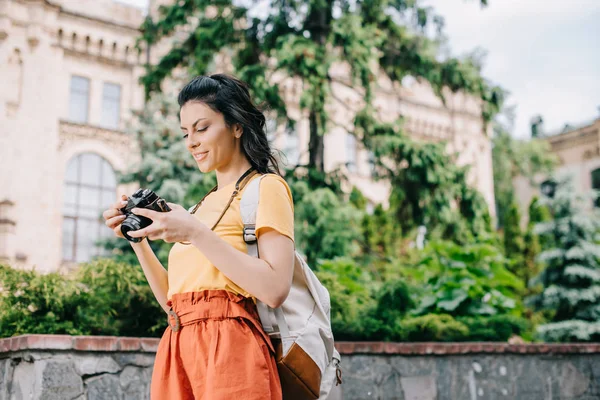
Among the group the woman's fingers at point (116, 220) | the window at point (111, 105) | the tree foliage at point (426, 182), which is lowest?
the woman's fingers at point (116, 220)

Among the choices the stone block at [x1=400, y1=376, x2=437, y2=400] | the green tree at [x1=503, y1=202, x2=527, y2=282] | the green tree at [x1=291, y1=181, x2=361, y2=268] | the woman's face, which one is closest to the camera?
the woman's face

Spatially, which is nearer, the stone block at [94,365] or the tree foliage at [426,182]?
the stone block at [94,365]

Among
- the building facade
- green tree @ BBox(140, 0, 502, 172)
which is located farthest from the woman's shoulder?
the building facade

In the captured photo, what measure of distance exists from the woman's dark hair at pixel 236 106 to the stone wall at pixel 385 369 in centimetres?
253

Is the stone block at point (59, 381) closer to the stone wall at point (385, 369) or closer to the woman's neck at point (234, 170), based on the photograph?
the stone wall at point (385, 369)

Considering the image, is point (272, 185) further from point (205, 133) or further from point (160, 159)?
point (160, 159)

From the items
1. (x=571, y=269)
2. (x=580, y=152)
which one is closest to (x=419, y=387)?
(x=571, y=269)

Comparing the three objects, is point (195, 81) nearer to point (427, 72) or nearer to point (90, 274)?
point (90, 274)

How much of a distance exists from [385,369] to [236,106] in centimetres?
393

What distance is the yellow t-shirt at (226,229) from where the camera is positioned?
1.96m

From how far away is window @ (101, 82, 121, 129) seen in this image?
844 inches

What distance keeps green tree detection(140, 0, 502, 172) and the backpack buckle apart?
757 centimetres

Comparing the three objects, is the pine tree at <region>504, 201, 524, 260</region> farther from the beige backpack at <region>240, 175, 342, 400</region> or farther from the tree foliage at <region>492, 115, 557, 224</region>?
the beige backpack at <region>240, 175, 342, 400</region>

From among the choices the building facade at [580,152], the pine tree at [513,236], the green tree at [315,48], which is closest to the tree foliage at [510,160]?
the building facade at [580,152]
